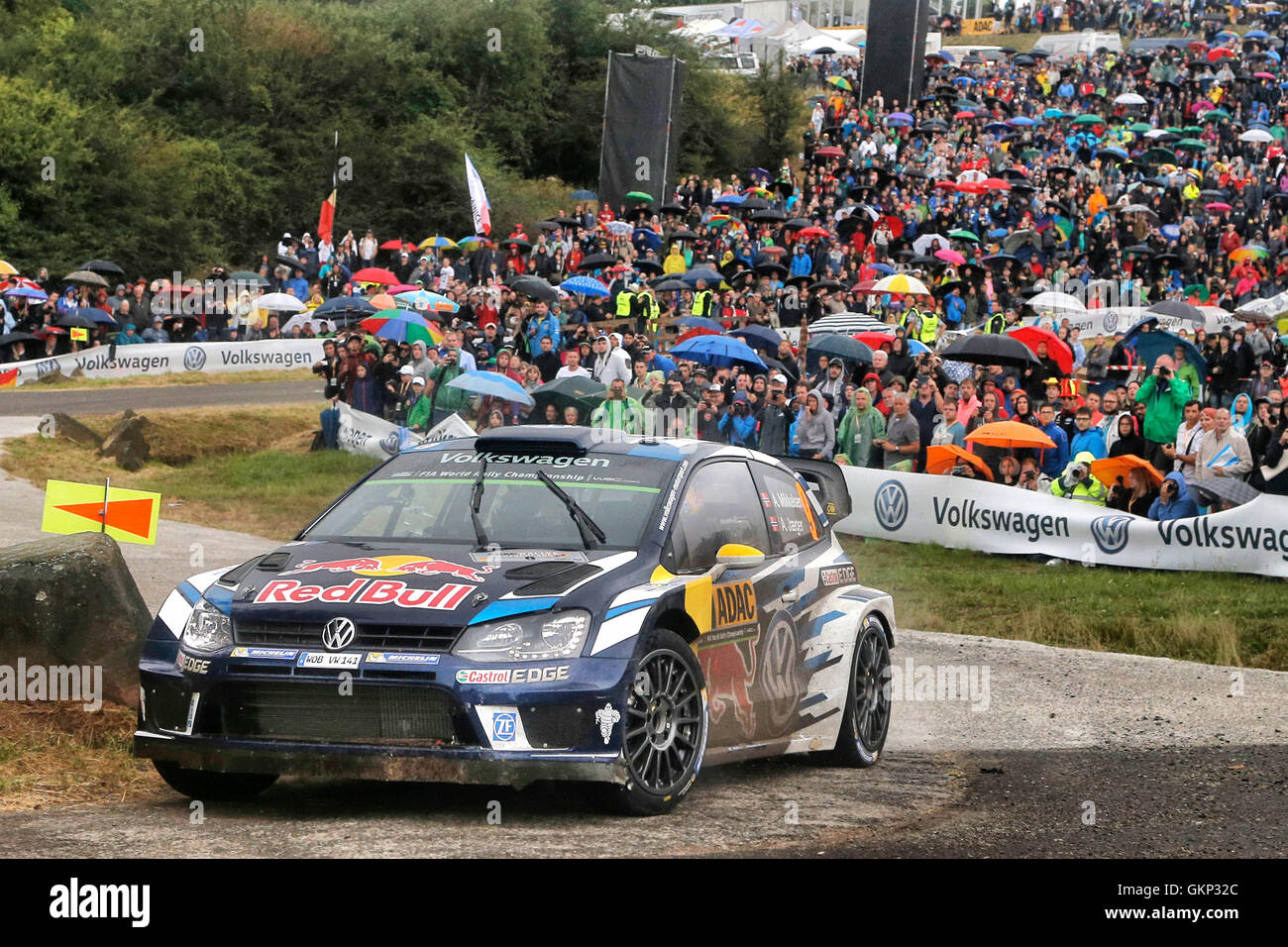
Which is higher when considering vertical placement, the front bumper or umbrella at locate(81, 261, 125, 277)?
the front bumper

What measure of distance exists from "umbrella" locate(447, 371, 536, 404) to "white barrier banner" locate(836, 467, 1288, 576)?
373cm

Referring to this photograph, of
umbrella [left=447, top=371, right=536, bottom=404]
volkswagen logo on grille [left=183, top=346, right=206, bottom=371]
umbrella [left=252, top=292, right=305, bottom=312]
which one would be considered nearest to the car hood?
umbrella [left=447, top=371, right=536, bottom=404]

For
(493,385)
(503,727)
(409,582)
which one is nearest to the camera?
(503,727)

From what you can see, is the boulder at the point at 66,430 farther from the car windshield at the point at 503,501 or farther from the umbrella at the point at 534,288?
the car windshield at the point at 503,501

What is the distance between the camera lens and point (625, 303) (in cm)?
2967

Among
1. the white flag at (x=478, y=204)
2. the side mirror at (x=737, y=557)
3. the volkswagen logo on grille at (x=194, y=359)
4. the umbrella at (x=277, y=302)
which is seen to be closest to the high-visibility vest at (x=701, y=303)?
the white flag at (x=478, y=204)

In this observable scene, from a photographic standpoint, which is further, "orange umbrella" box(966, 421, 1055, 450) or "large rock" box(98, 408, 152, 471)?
"large rock" box(98, 408, 152, 471)

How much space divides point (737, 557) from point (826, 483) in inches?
103

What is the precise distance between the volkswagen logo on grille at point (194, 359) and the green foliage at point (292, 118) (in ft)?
31.9

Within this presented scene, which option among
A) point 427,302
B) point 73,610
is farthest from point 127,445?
point 73,610

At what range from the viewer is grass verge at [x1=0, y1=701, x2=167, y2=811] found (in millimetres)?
7441

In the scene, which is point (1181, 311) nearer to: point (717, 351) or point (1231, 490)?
point (717, 351)

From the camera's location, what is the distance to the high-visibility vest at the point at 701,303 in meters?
28.1

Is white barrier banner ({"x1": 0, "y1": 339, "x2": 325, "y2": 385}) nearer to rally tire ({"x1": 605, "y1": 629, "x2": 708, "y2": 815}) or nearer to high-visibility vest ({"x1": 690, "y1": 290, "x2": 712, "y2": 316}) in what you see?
high-visibility vest ({"x1": 690, "y1": 290, "x2": 712, "y2": 316})
